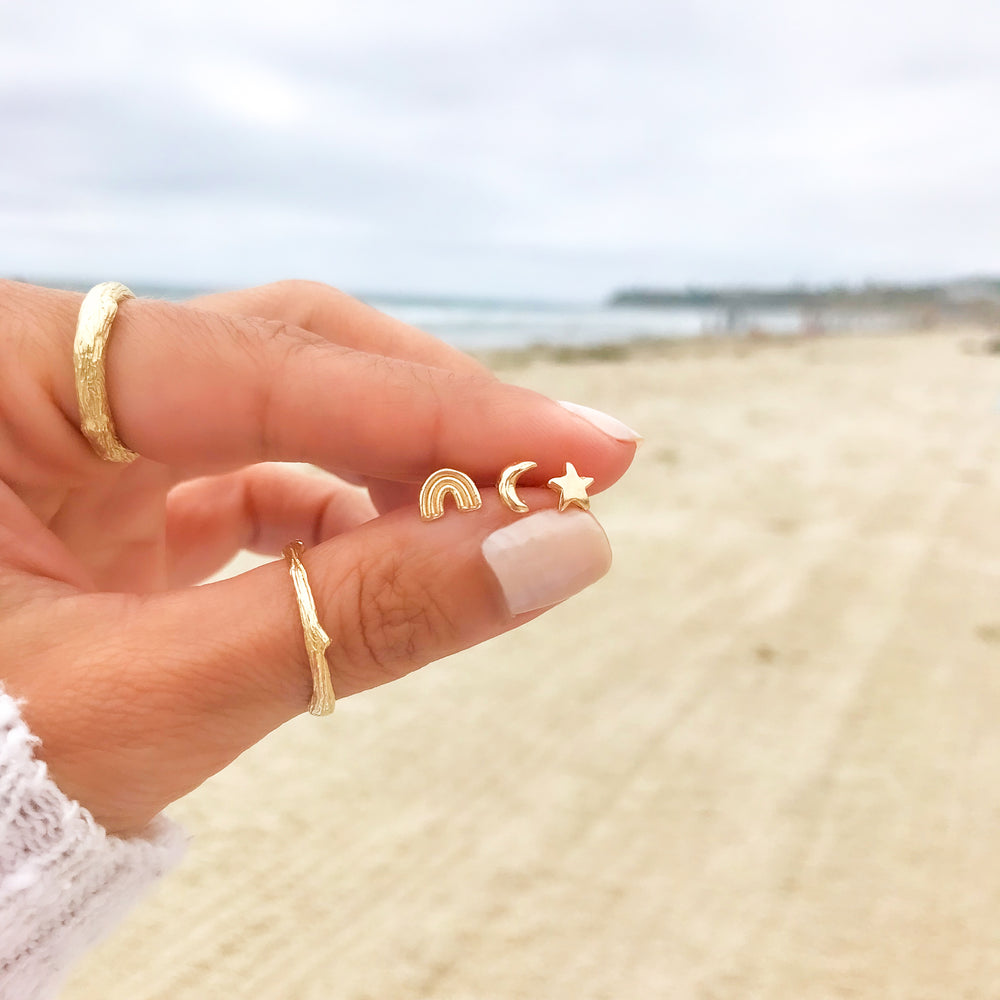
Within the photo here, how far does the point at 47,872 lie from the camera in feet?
2.24

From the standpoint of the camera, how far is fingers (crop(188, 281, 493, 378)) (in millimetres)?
1259

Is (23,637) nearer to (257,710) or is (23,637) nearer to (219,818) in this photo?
(257,710)

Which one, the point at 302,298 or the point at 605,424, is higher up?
the point at 302,298

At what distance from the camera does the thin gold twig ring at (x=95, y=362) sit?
810 millimetres

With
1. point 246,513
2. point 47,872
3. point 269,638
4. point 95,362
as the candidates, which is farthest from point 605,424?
point 246,513

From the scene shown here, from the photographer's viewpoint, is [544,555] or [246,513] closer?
[544,555]

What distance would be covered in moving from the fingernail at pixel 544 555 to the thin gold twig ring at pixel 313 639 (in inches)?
7.1

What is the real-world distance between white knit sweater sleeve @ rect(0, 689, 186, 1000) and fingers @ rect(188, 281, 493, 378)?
76cm

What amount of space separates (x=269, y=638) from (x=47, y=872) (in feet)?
0.89

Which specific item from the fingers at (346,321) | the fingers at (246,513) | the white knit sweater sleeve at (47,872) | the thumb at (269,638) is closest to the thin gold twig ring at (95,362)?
the thumb at (269,638)

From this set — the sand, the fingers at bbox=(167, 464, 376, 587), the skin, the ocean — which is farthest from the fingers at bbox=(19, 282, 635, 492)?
the ocean

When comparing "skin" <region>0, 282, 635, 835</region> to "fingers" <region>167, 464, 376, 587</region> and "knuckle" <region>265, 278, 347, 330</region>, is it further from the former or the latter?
A: "fingers" <region>167, 464, 376, 587</region>

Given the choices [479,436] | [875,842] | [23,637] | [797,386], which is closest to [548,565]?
[479,436]

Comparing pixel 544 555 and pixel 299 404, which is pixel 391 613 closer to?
pixel 544 555
